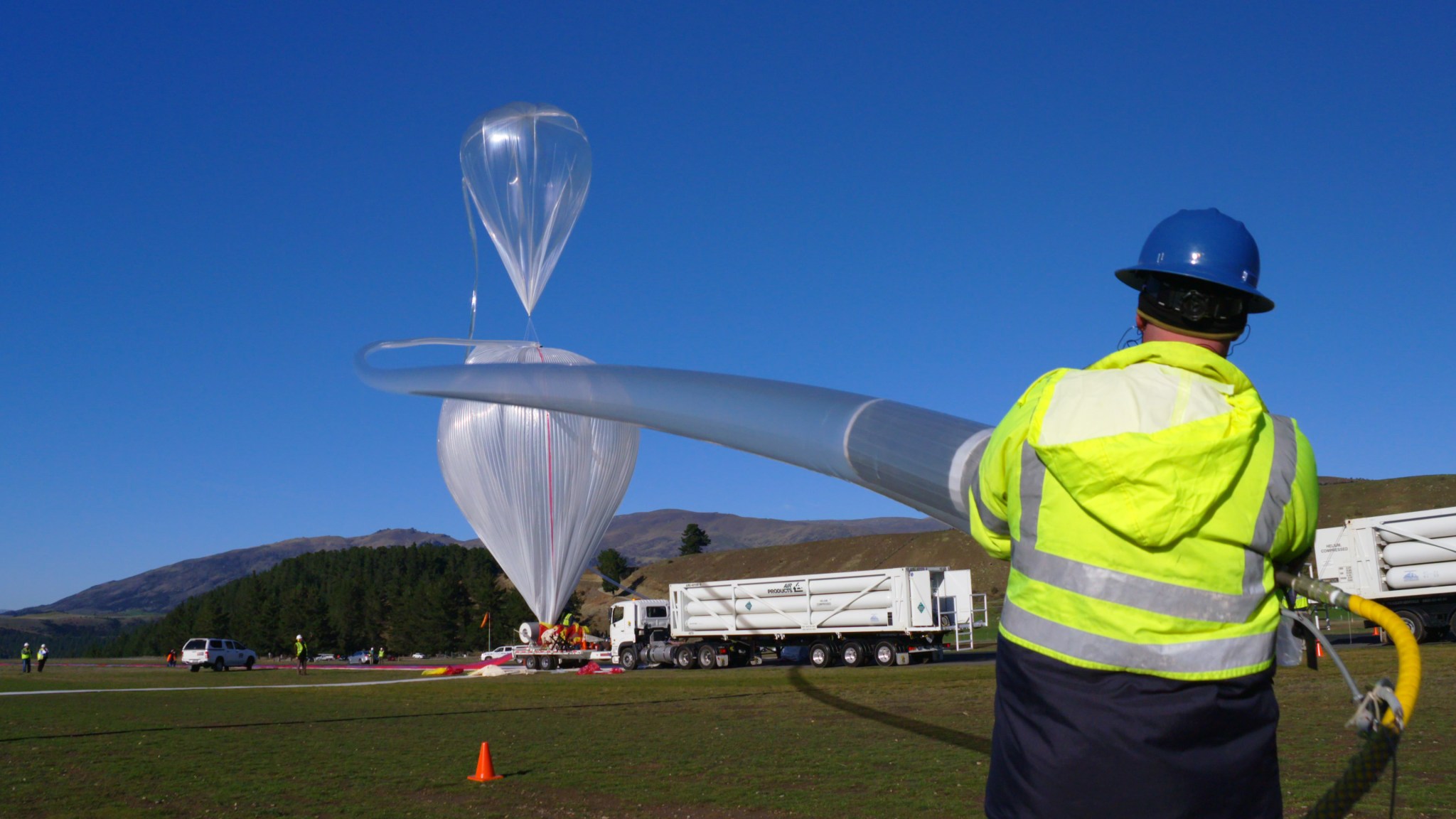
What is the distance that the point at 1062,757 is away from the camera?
2.15 meters

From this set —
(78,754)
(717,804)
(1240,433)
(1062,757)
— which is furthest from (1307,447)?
(78,754)

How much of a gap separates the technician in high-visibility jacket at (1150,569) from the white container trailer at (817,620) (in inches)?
1214

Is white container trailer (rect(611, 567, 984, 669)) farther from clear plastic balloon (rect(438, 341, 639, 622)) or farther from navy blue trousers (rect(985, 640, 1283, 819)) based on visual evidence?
navy blue trousers (rect(985, 640, 1283, 819))

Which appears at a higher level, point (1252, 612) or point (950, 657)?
point (1252, 612)

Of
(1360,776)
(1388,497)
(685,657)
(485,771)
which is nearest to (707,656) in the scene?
(685,657)

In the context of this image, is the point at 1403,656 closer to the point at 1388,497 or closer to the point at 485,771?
the point at 485,771

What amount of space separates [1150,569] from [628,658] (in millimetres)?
38487

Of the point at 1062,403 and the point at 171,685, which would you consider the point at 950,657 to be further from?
the point at 1062,403

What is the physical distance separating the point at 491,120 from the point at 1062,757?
84.5 feet

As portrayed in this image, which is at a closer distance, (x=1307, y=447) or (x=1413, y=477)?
(x=1307, y=447)

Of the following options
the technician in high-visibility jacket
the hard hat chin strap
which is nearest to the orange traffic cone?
the technician in high-visibility jacket

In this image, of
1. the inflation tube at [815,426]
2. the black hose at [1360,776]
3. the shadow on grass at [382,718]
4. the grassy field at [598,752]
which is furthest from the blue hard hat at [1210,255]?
the shadow on grass at [382,718]

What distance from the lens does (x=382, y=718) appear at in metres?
20.4

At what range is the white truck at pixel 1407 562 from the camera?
2686 centimetres
